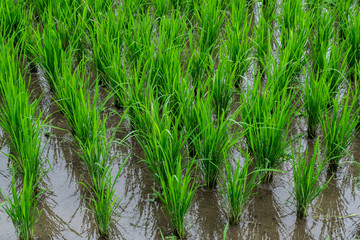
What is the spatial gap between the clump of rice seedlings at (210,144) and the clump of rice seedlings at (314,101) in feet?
1.77

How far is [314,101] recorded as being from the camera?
2947mm

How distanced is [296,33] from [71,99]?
5.10 ft

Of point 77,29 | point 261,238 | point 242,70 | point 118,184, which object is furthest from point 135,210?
point 77,29

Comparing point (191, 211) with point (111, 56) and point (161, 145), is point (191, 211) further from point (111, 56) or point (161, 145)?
point (111, 56)

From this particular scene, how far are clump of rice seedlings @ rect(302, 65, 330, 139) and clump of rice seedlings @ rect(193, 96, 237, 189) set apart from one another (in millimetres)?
539

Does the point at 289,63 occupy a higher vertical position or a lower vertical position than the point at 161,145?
higher

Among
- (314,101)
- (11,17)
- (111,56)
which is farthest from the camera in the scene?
(11,17)

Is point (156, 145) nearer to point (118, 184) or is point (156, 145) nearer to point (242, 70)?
point (118, 184)

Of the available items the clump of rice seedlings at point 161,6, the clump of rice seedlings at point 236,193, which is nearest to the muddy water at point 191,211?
the clump of rice seedlings at point 236,193

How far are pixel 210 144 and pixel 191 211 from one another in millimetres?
333

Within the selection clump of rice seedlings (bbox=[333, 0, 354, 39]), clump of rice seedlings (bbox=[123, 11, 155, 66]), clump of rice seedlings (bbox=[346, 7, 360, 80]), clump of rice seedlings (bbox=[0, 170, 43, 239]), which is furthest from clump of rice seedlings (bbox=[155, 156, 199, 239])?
clump of rice seedlings (bbox=[333, 0, 354, 39])

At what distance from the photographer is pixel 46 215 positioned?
2.59 meters

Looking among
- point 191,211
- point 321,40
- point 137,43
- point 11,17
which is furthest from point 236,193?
point 11,17

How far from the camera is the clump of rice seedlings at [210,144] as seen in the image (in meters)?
2.62
